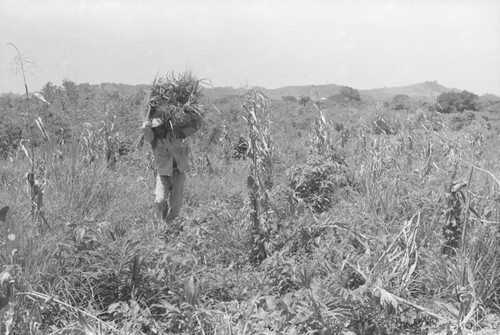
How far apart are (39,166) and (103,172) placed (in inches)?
31.1

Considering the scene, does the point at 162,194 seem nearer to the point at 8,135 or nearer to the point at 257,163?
the point at 257,163

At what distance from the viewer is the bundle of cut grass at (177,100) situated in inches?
203

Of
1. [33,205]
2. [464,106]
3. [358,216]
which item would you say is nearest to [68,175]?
[33,205]

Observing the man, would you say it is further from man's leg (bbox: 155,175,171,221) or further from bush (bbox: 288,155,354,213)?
bush (bbox: 288,155,354,213)

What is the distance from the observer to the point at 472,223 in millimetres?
4367

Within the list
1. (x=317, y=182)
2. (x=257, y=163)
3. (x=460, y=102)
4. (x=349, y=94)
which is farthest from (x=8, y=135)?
(x=349, y=94)

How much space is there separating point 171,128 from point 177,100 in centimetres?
32

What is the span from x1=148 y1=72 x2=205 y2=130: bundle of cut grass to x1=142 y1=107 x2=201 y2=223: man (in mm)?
91

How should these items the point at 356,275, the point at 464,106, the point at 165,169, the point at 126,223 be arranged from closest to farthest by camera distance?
1. the point at 356,275
2. the point at 126,223
3. the point at 165,169
4. the point at 464,106

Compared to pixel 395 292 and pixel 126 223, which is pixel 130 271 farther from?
pixel 395 292

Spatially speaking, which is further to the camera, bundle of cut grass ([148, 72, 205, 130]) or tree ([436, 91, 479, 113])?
tree ([436, 91, 479, 113])

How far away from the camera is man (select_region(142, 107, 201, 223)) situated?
5.32 metres

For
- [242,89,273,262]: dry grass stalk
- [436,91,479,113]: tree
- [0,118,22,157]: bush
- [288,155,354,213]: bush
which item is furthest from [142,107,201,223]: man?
[436,91,479,113]: tree

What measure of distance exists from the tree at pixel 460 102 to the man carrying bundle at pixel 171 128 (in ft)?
93.6
